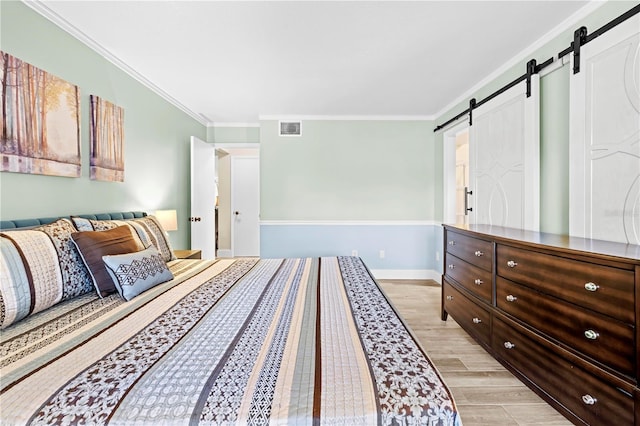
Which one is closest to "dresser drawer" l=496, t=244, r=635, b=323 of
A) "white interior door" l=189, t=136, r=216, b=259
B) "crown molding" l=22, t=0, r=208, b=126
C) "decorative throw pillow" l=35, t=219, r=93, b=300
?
"decorative throw pillow" l=35, t=219, r=93, b=300

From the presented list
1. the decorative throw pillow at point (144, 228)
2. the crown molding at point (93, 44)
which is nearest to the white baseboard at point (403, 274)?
the decorative throw pillow at point (144, 228)


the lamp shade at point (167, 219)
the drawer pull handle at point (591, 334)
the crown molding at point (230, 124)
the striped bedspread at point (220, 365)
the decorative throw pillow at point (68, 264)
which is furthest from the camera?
the crown molding at point (230, 124)

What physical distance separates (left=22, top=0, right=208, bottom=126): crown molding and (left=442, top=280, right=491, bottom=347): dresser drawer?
3.61m

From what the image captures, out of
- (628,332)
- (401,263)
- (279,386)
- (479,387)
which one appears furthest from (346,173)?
(279,386)

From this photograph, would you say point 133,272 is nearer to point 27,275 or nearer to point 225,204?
point 27,275

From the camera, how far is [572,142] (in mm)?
1915

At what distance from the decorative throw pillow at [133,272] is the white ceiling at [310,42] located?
1.64 metres

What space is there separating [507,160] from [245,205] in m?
4.65

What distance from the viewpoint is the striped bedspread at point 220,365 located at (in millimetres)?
696

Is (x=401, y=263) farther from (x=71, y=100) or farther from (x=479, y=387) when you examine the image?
(x=71, y=100)

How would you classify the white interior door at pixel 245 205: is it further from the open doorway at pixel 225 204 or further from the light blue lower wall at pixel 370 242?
the light blue lower wall at pixel 370 242

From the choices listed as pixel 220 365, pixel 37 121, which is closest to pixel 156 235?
pixel 37 121

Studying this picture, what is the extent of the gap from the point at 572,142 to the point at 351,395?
2.20 m

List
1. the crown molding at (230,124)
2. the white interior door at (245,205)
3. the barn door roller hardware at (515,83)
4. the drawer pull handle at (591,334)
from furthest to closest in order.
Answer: the white interior door at (245,205)
the crown molding at (230,124)
the barn door roller hardware at (515,83)
the drawer pull handle at (591,334)
